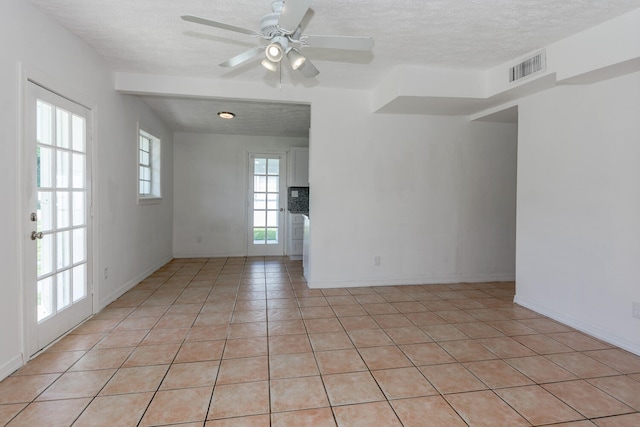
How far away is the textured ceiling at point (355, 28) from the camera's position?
2.23 metres

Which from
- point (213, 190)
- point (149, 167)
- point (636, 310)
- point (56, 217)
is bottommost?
point (636, 310)

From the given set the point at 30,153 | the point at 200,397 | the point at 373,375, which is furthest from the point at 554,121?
the point at 30,153

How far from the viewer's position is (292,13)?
71.5 inches

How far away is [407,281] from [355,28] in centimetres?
303

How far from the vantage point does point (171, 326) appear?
2920 millimetres

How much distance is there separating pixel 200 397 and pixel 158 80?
3209mm

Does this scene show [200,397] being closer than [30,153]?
Yes

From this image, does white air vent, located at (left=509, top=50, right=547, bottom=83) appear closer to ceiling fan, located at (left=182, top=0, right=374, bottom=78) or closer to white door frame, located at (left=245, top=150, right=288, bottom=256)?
ceiling fan, located at (left=182, top=0, right=374, bottom=78)

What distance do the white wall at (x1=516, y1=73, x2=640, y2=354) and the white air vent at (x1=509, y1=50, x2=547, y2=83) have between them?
38 cm

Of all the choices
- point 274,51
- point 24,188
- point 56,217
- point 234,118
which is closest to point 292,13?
point 274,51

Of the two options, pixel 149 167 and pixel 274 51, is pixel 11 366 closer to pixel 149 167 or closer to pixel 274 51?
pixel 274 51

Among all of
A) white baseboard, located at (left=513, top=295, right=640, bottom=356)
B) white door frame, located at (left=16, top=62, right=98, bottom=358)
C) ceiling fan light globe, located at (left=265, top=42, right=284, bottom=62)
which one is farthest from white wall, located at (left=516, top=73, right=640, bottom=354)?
white door frame, located at (left=16, top=62, right=98, bottom=358)

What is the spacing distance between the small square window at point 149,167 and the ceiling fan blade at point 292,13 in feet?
11.3

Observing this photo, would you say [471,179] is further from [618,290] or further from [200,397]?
[200,397]
